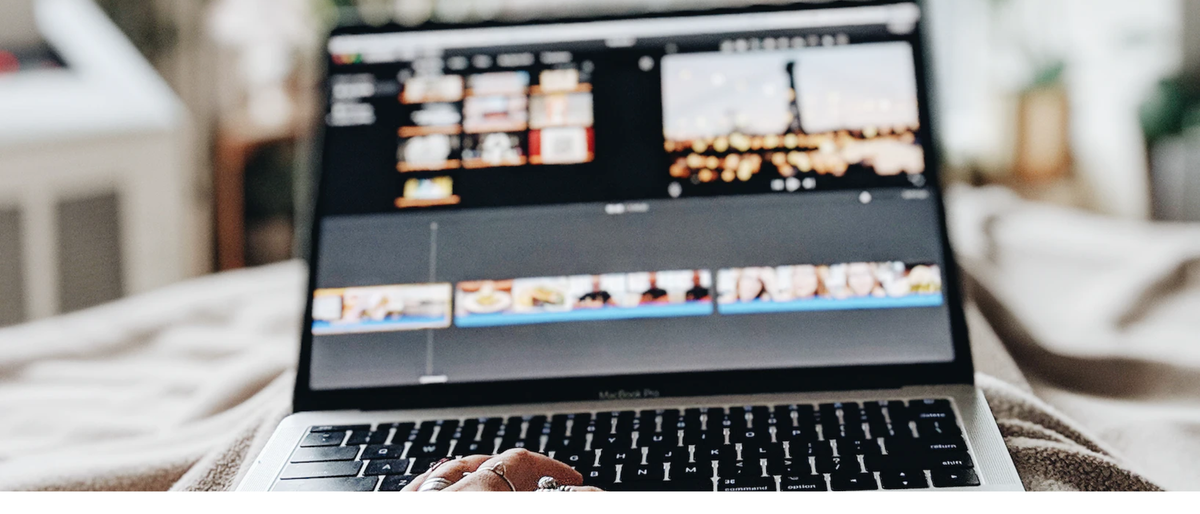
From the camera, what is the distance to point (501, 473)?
1.46 feet

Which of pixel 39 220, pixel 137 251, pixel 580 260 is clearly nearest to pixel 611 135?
pixel 580 260

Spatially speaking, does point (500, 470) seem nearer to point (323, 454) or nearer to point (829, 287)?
point (323, 454)

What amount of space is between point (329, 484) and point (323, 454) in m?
0.04

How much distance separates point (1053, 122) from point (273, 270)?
1726 mm

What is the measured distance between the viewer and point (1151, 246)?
88 cm

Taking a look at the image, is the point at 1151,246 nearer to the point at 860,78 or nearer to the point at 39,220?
the point at 860,78

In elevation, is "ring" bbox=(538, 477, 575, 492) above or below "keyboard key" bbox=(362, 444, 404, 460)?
below

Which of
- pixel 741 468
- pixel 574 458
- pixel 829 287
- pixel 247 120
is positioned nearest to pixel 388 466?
pixel 574 458

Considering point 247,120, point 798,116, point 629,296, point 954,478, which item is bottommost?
point 954,478

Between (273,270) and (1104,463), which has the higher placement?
(273,270)

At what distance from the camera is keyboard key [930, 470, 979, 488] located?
1.49ft

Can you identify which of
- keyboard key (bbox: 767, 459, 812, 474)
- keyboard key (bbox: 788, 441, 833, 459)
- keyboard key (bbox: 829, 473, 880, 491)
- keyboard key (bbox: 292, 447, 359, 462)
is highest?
keyboard key (bbox: 292, 447, 359, 462)

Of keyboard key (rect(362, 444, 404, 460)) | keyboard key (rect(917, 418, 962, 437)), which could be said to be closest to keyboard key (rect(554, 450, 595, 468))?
keyboard key (rect(362, 444, 404, 460))

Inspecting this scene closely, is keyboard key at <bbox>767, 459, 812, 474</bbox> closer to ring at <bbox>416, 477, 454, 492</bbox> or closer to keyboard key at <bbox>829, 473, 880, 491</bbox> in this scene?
keyboard key at <bbox>829, 473, 880, 491</bbox>
